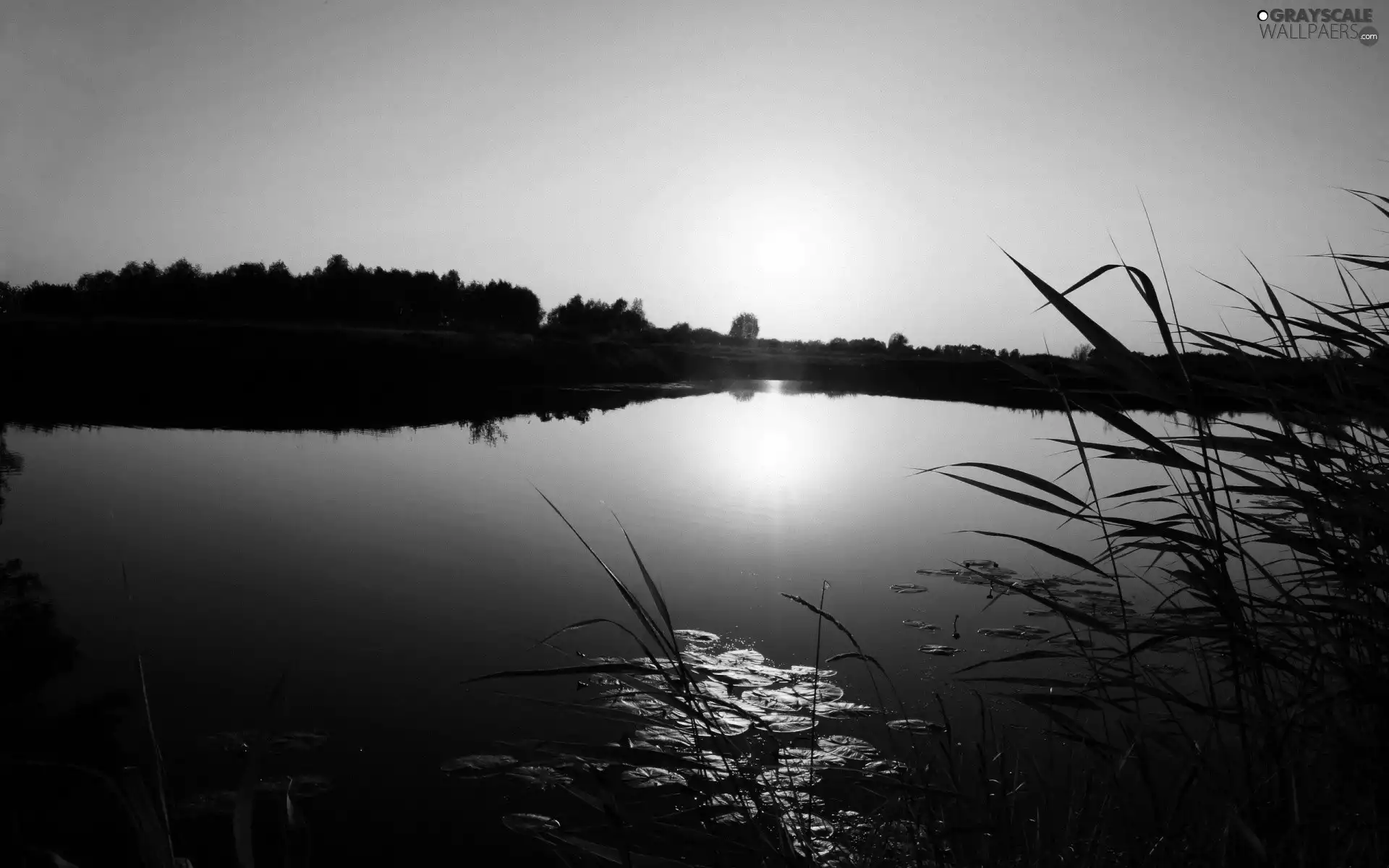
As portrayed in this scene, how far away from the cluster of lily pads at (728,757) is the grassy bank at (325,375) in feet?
5.28

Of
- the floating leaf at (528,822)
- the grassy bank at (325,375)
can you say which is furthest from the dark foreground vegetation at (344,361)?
the floating leaf at (528,822)

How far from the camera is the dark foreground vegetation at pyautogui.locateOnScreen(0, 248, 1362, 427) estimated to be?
14.5 m

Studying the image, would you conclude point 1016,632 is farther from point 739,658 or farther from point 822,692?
point 739,658

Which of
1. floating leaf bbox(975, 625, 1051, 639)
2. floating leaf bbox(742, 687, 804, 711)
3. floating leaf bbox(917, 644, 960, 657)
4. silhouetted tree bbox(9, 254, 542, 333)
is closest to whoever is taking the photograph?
floating leaf bbox(742, 687, 804, 711)

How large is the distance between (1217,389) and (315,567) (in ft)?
21.4

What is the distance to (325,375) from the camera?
26.7 metres

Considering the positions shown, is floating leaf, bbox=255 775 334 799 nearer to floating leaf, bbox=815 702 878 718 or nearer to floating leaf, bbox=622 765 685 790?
floating leaf, bbox=622 765 685 790

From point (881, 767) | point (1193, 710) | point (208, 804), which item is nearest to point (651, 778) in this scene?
point (881, 767)

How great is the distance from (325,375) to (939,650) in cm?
2679

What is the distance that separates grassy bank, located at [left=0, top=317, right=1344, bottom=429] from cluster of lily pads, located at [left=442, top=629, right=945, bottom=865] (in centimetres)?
161

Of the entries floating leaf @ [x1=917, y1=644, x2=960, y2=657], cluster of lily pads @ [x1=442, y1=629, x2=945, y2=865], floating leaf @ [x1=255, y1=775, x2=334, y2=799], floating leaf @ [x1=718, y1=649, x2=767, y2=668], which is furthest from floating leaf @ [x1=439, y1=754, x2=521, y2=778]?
floating leaf @ [x1=917, y1=644, x2=960, y2=657]

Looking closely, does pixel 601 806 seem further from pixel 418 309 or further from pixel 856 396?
pixel 418 309

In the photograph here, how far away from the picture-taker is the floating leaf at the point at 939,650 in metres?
4.92

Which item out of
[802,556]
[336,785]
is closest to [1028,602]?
[802,556]
